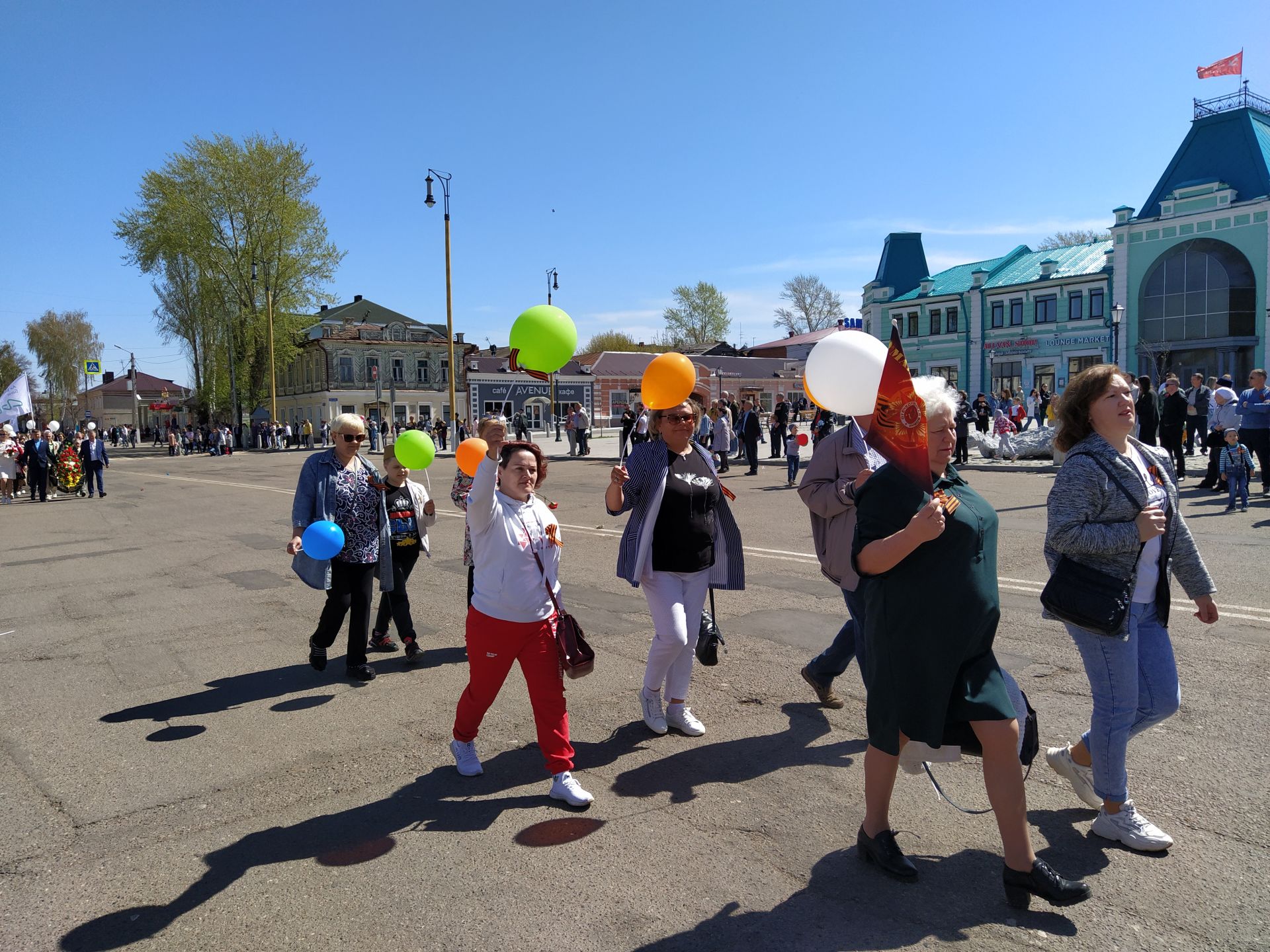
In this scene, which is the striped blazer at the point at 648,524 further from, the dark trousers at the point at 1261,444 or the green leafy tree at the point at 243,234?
the green leafy tree at the point at 243,234

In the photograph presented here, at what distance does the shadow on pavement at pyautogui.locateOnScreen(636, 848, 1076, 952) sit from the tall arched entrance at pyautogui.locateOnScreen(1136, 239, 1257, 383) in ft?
156

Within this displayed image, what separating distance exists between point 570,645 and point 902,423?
1.85 metres

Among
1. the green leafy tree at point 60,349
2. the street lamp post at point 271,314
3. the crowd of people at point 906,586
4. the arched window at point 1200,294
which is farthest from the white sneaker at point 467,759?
the green leafy tree at point 60,349

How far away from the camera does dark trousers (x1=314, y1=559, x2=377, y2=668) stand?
572cm

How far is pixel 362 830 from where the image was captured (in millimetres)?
3607

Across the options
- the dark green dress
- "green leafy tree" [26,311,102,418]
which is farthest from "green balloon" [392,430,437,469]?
"green leafy tree" [26,311,102,418]

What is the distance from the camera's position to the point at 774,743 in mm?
4434

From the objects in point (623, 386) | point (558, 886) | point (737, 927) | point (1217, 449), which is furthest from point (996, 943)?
point (623, 386)

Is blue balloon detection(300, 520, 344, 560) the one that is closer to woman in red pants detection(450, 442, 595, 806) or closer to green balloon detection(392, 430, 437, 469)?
green balloon detection(392, 430, 437, 469)

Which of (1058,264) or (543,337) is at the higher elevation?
(1058,264)

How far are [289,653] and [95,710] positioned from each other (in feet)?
4.62

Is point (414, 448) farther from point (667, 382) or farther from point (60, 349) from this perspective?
point (60, 349)

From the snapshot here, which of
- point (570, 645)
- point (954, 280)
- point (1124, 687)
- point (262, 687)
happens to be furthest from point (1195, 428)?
point (954, 280)

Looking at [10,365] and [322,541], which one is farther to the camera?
[10,365]
